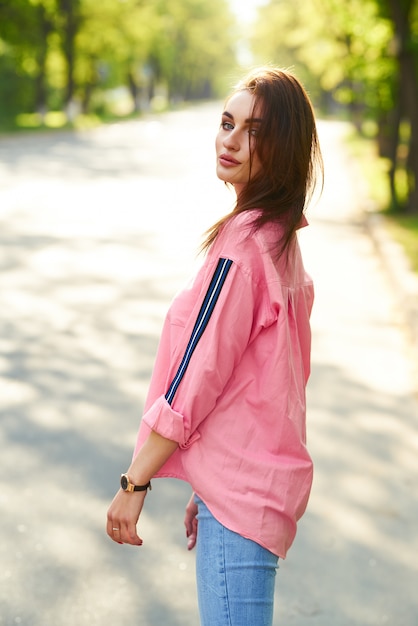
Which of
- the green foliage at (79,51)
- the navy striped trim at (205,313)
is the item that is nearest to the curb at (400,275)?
the navy striped trim at (205,313)

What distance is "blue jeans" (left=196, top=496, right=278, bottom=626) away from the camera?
1871mm

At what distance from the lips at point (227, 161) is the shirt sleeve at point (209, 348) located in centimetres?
24

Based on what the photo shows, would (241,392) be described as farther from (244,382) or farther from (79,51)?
(79,51)

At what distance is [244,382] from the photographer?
192 cm

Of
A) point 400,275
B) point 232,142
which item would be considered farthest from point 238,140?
point 400,275

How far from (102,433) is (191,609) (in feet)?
5.78

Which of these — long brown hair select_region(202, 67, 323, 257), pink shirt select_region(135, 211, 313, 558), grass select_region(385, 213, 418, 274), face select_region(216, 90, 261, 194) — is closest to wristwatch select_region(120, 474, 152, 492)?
pink shirt select_region(135, 211, 313, 558)

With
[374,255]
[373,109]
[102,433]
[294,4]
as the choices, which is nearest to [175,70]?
[294,4]

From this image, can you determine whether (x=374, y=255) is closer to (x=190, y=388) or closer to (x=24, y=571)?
(x=24, y=571)

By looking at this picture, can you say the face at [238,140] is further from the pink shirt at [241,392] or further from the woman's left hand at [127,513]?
the woman's left hand at [127,513]

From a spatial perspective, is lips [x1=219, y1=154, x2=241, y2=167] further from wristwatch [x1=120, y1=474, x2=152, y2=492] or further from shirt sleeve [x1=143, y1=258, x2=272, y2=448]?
wristwatch [x1=120, y1=474, x2=152, y2=492]

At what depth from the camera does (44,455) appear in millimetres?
4551

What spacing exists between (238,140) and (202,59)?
113 meters

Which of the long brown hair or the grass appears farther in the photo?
the grass
